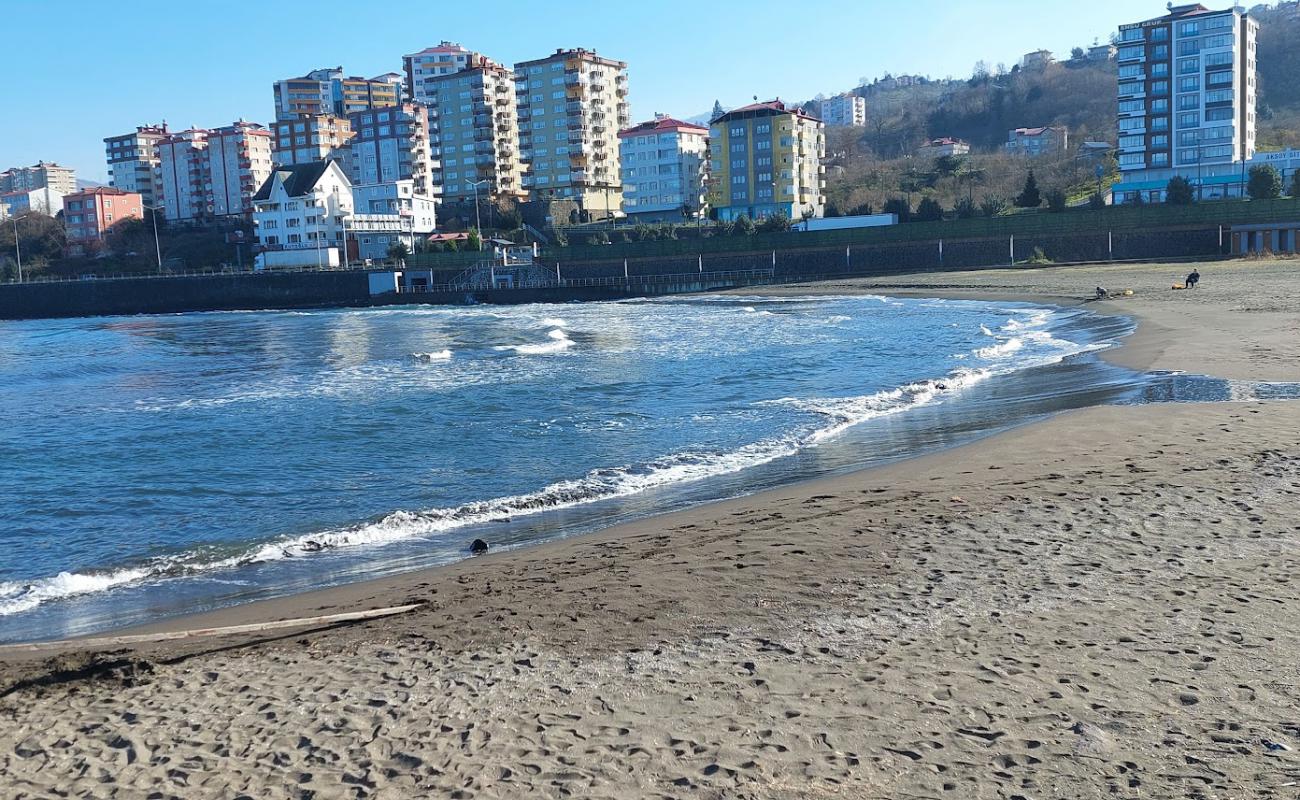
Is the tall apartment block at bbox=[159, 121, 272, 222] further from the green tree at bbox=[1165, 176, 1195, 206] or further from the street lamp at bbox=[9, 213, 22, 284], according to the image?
the green tree at bbox=[1165, 176, 1195, 206]

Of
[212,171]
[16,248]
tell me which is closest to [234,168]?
[212,171]

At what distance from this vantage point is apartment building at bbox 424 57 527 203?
123188 mm

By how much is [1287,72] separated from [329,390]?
161 metres

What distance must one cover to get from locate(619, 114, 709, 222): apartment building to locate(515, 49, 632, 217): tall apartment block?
405 centimetres

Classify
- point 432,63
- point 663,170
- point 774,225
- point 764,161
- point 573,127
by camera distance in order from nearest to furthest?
1. point 774,225
2. point 764,161
3. point 663,170
4. point 573,127
5. point 432,63

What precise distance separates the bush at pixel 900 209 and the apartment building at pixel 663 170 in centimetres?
3333

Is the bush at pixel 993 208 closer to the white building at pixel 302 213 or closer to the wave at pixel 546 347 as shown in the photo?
the wave at pixel 546 347

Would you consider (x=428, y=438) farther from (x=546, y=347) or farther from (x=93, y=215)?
(x=93, y=215)

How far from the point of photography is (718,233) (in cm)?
8750

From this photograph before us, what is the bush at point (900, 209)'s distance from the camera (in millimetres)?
81500

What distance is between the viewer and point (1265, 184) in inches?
2576

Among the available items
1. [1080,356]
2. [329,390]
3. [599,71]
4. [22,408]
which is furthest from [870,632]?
[599,71]

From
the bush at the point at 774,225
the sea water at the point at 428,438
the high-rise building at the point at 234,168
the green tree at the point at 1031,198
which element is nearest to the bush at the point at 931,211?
the green tree at the point at 1031,198

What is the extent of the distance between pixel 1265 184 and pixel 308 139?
11179 cm
